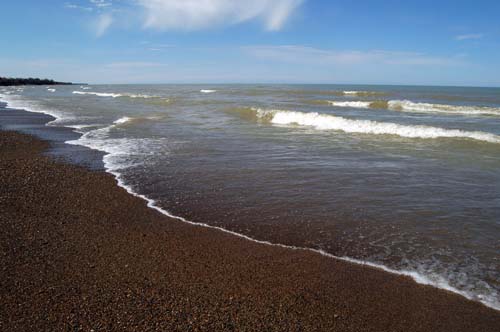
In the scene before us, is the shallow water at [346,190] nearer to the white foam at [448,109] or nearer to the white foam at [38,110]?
the white foam at [38,110]

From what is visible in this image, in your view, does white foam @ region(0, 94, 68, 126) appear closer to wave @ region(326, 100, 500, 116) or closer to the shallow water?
Answer: the shallow water

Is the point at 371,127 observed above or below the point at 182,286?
above

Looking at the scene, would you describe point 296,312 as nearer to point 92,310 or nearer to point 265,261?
point 265,261

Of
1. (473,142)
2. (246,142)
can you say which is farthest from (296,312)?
(473,142)

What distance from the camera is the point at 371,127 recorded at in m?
19.2

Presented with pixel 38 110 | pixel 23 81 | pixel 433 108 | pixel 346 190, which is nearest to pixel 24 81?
pixel 23 81

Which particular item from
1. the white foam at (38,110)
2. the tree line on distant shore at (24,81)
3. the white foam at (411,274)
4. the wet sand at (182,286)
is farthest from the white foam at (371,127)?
the tree line on distant shore at (24,81)

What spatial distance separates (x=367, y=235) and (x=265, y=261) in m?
1.96

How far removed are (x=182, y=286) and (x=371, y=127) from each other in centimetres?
1686

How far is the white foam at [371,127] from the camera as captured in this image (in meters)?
16.4

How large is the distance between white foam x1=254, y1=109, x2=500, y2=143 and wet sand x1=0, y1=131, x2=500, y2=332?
544 inches

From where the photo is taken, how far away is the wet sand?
150 inches

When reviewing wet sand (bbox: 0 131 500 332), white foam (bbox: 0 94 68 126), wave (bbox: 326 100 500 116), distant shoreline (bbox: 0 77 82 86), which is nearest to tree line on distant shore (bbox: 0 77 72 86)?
distant shoreline (bbox: 0 77 82 86)

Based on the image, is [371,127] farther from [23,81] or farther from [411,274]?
[23,81]
